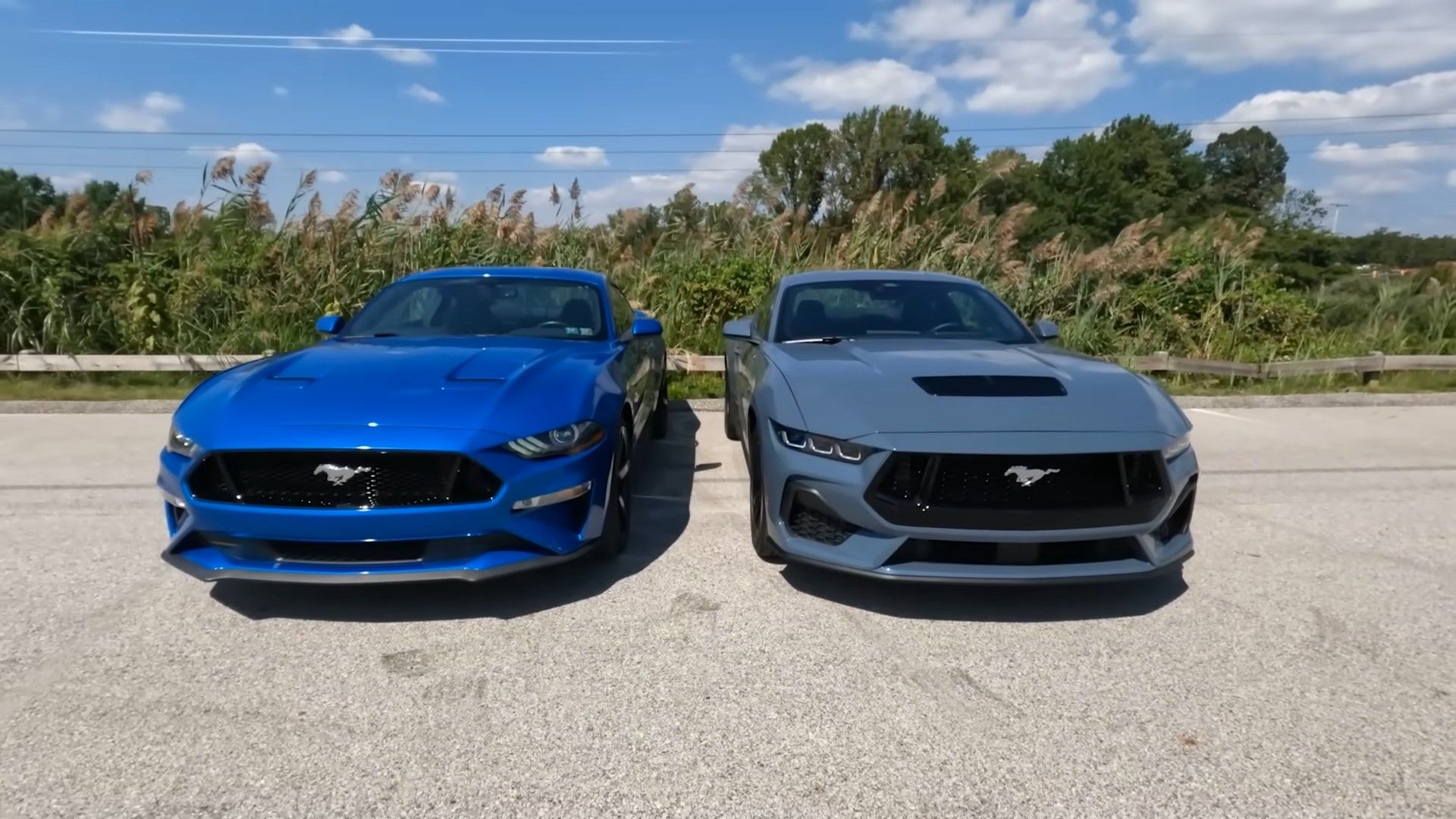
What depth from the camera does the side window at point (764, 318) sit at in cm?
538

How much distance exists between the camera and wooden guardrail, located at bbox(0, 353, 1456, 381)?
29.7 ft

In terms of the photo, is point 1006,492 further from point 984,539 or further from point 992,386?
point 992,386

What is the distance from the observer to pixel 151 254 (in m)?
10.3

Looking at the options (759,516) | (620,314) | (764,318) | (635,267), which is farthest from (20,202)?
(759,516)

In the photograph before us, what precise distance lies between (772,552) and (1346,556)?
294 cm

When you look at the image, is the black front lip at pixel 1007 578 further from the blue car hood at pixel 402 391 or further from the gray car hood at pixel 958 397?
the blue car hood at pixel 402 391

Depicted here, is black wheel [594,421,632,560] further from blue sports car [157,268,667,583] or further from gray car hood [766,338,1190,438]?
gray car hood [766,338,1190,438]

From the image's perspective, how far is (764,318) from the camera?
5.62 meters

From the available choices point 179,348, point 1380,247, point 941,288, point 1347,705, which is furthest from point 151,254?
point 1380,247

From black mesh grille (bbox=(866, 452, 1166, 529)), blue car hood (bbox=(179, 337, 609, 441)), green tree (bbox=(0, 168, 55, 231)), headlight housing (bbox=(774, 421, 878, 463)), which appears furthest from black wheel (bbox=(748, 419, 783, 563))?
green tree (bbox=(0, 168, 55, 231))

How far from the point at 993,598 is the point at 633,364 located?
2426 millimetres

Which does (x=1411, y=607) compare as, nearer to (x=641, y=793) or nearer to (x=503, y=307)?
(x=641, y=793)

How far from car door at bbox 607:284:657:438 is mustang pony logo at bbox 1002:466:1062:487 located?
199 cm

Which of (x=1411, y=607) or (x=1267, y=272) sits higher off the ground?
(x=1267, y=272)
